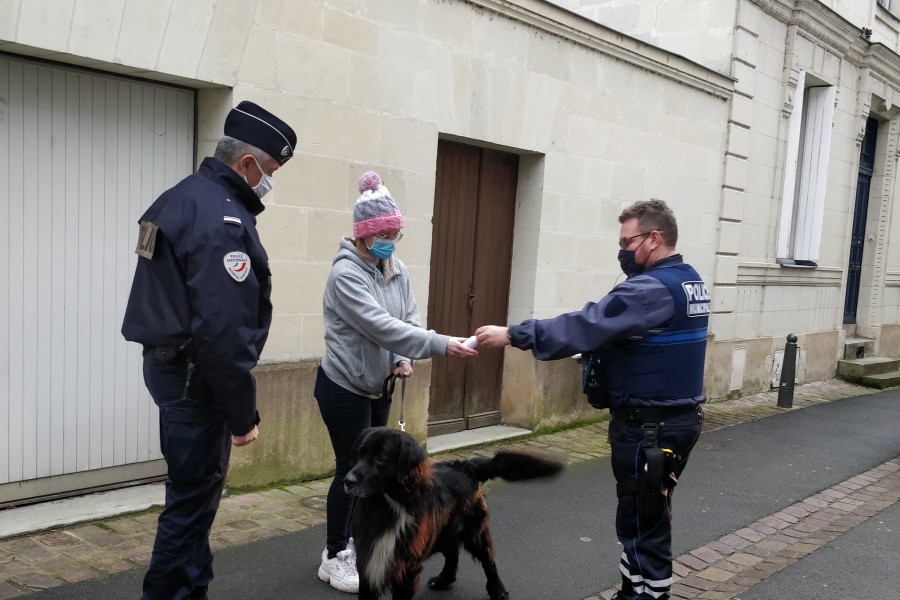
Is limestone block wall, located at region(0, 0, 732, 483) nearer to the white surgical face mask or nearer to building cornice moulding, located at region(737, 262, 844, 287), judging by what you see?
building cornice moulding, located at region(737, 262, 844, 287)

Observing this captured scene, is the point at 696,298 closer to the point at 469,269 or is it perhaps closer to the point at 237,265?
the point at 237,265

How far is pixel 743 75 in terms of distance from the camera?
1066 cm

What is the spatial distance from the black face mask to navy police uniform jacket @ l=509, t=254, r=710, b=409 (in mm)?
85

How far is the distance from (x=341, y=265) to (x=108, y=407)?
229 centimetres

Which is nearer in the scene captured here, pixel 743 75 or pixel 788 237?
pixel 743 75

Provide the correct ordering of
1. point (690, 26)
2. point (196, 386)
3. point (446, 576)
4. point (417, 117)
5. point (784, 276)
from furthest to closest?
point (784, 276)
point (690, 26)
point (417, 117)
point (446, 576)
point (196, 386)

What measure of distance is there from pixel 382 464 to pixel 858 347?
43.9ft

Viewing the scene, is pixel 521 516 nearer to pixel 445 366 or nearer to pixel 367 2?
pixel 445 366

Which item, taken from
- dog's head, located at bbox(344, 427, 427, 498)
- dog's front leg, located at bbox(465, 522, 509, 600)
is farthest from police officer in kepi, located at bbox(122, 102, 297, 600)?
dog's front leg, located at bbox(465, 522, 509, 600)

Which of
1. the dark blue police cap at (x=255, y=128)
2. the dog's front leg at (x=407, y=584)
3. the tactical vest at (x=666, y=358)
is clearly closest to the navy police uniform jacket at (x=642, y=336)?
the tactical vest at (x=666, y=358)

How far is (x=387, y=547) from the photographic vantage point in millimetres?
3439

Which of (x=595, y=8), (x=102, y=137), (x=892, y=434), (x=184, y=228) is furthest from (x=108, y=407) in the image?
(x=595, y=8)

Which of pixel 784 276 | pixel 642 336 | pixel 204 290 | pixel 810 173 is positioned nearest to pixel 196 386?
pixel 204 290

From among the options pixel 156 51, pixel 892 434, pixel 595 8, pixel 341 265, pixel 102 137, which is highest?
pixel 595 8
